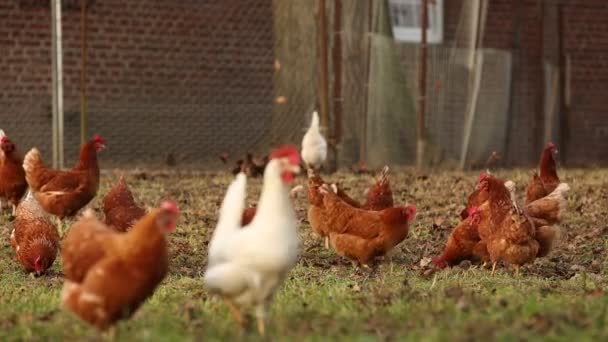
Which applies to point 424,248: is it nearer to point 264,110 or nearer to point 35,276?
point 35,276

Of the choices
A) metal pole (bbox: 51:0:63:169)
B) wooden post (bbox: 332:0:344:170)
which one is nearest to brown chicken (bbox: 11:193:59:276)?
metal pole (bbox: 51:0:63:169)

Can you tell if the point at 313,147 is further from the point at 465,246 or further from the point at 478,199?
the point at 465,246

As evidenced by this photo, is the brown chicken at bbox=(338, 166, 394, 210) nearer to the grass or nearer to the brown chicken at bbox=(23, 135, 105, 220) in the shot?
the grass

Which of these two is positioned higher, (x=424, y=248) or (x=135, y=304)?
(x=135, y=304)

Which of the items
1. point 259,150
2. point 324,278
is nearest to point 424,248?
point 324,278

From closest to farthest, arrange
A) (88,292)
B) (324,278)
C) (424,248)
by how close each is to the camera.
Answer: (88,292) → (324,278) → (424,248)

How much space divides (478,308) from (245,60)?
1131 centimetres

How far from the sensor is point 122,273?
17.3 feet

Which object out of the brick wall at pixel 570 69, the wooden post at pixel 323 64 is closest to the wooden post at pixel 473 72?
the brick wall at pixel 570 69

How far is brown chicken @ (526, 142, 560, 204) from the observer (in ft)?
33.2

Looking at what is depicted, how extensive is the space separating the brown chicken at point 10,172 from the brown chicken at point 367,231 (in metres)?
3.57

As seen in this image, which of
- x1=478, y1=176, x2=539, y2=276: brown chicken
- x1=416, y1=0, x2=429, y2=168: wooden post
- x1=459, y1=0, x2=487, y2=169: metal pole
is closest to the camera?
x1=478, y1=176, x2=539, y2=276: brown chicken

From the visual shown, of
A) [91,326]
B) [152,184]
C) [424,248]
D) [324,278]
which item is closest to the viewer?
[91,326]

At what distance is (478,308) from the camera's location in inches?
229
